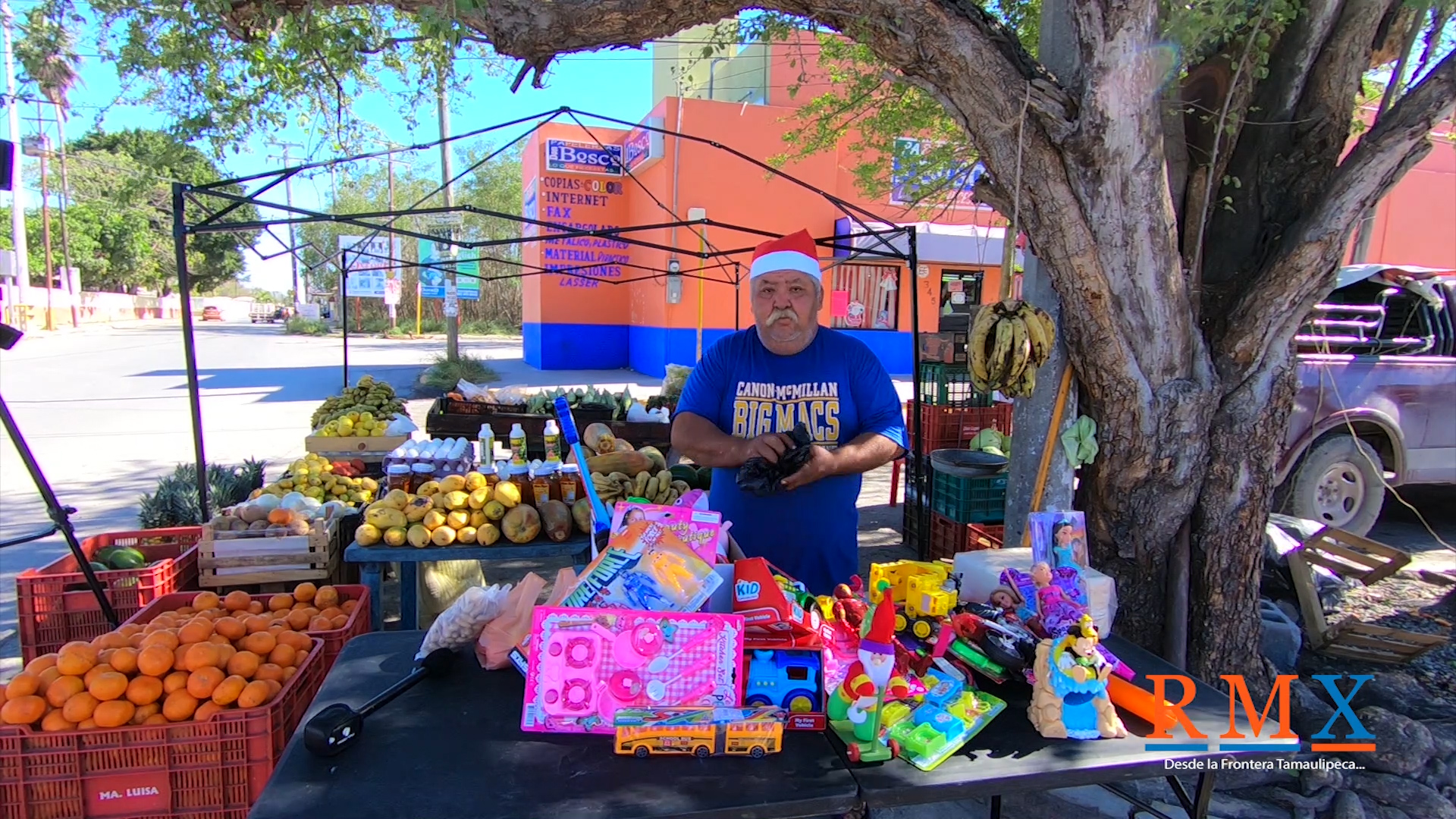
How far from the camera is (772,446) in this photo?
2.48 meters

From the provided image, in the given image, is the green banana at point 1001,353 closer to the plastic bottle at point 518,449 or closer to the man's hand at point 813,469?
the man's hand at point 813,469

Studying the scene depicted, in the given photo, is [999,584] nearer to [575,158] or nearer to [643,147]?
[643,147]

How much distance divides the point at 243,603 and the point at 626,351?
1765 centimetres

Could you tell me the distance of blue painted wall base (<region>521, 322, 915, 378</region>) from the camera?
17.6 metres

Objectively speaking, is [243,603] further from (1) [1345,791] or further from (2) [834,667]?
(1) [1345,791]

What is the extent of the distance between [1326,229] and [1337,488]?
14.7 ft

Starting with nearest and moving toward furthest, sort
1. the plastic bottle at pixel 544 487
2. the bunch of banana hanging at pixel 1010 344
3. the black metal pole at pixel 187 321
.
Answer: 1. the bunch of banana hanging at pixel 1010 344
2. the plastic bottle at pixel 544 487
3. the black metal pole at pixel 187 321

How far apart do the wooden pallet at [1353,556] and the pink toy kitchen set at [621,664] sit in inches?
185

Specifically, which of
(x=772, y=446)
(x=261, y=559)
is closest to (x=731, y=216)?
(x=261, y=559)

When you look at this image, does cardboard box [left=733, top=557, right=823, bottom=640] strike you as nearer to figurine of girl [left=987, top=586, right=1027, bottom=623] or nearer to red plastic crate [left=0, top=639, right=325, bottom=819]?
figurine of girl [left=987, top=586, right=1027, bottom=623]

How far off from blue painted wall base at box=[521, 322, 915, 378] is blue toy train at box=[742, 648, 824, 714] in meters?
15.4

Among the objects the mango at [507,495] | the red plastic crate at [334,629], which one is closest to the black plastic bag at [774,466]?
the red plastic crate at [334,629]

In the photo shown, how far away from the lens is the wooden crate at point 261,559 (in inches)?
157

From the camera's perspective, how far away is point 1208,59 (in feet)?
11.7
